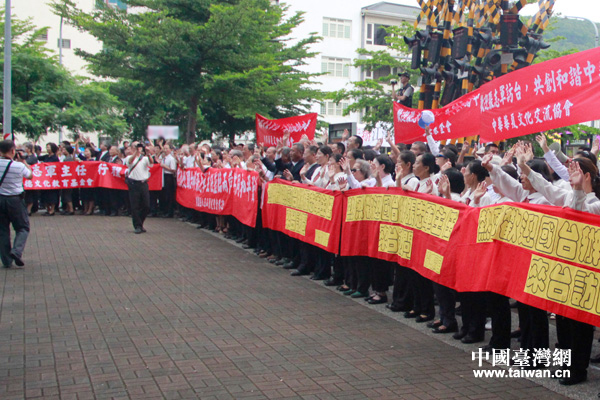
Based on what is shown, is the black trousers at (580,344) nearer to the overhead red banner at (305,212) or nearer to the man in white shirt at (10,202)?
the overhead red banner at (305,212)

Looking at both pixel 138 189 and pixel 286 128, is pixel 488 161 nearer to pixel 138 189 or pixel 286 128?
pixel 286 128

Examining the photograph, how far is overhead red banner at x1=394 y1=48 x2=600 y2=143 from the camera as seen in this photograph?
6359mm

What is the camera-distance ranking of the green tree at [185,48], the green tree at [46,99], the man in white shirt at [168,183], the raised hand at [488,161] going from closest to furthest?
1. the raised hand at [488,161]
2. the man in white shirt at [168,183]
3. the green tree at [185,48]
4. the green tree at [46,99]

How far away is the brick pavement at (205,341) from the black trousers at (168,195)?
7721mm

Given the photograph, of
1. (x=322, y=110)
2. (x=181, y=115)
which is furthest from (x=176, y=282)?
(x=322, y=110)

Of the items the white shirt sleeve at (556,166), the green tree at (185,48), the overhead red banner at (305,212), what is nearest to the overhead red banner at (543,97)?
the white shirt sleeve at (556,166)

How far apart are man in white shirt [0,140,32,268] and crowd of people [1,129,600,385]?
4.17 m

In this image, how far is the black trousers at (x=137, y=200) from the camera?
15.8 meters

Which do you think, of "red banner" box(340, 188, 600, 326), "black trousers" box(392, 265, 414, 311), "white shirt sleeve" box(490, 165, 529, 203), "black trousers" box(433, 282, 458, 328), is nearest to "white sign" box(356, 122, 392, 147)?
"red banner" box(340, 188, 600, 326)

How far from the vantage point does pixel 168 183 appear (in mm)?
19328

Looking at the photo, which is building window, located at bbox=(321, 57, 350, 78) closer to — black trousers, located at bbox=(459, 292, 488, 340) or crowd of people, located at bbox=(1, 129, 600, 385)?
crowd of people, located at bbox=(1, 129, 600, 385)

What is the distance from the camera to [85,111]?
28297mm

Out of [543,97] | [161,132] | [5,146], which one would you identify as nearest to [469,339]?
[543,97]

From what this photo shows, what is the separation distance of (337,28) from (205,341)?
5243 cm
